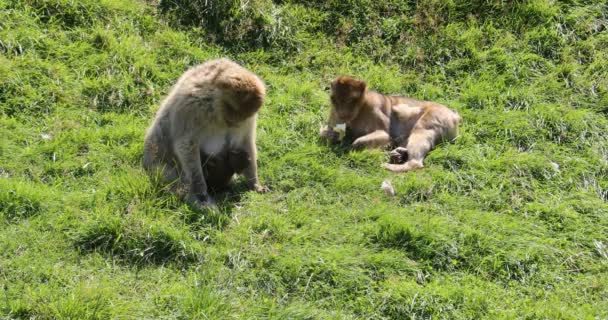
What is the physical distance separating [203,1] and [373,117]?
2.93m

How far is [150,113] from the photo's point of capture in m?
7.57

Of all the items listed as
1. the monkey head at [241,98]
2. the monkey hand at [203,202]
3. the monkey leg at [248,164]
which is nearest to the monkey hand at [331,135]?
the monkey leg at [248,164]

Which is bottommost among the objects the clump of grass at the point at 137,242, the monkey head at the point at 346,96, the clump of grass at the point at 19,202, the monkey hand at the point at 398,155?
the monkey hand at the point at 398,155

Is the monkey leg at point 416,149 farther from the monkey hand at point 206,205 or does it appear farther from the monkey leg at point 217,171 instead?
the monkey hand at point 206,205

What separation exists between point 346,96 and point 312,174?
3.68 ft

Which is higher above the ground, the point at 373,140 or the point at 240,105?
the point at 240,105

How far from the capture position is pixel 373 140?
24.5 ft

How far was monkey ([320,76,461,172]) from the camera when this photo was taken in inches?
291

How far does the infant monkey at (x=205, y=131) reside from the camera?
231 inches

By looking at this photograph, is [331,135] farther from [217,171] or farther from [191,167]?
[191,167]

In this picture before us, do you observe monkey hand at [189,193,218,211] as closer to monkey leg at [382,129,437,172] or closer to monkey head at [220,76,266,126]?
monkey head at [220,76,266,126]

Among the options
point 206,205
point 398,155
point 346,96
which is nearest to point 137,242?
point 206,205

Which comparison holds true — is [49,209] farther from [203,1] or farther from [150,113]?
[203,1]

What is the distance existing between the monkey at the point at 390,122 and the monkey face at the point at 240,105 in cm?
168
